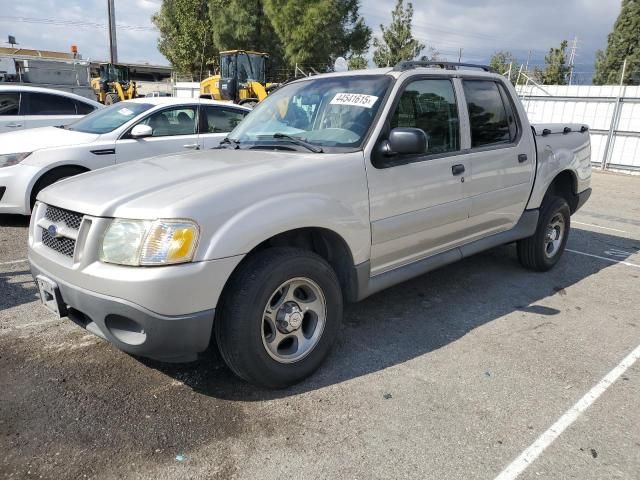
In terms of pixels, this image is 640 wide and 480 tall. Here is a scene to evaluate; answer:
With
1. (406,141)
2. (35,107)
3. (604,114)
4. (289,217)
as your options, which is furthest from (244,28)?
(289,217)

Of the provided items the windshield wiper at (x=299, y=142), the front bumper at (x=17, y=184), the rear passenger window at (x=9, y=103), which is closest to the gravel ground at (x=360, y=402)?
the windshield wiper at (x=299, y=142)

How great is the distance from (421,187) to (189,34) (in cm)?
4082

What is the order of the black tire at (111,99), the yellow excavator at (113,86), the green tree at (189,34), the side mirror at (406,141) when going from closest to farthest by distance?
the side mirror at (406,141) < the black tire at (111,99) < the yellow excavator at (113,86) < the green tree at (189,34)

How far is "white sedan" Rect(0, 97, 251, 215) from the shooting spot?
6.24 meters

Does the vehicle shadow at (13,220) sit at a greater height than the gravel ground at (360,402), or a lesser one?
lesser

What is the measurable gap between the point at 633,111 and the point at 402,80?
44.9ft

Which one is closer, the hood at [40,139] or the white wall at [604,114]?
the hood at [40,139]

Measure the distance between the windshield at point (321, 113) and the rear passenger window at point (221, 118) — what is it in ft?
11.5

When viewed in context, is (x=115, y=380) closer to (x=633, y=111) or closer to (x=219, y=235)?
(x=219, y=235)

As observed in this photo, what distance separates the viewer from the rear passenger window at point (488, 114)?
4.24 meters

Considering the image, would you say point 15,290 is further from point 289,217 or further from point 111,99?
point 111,99

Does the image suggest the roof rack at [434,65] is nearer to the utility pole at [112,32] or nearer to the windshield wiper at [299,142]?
the windshield wiper at [299,142]

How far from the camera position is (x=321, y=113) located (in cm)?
372

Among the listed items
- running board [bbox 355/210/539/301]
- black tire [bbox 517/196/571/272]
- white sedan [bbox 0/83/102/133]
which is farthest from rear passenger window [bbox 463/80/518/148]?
white sedan [bbox 0/83/102/133]
